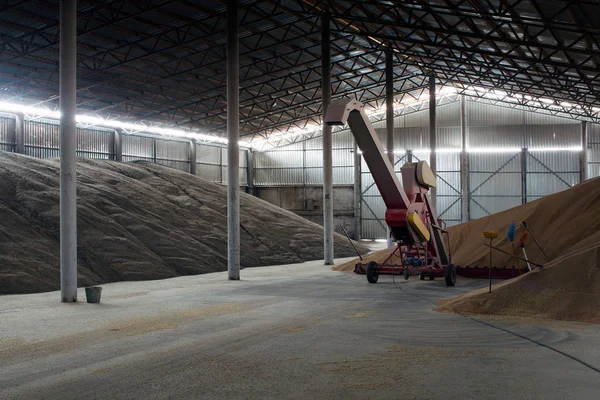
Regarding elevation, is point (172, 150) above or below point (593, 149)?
above

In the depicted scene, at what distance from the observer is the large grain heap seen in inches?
420

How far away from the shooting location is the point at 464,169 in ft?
144

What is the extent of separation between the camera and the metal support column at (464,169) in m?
43.7

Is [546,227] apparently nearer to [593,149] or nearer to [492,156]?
[492,156]

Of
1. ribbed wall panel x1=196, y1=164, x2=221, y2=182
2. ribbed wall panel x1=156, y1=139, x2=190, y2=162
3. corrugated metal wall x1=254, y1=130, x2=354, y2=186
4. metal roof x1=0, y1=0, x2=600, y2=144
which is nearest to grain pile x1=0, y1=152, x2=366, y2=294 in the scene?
metal roof x1=0, y1=0, x2=600, y2=144

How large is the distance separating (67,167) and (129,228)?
8073mm

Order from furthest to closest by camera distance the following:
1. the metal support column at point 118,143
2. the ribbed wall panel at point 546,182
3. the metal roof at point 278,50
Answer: the ribbed wall panel at point 546,182
the metal support column at point 118,143
the metal roof at point 278,50

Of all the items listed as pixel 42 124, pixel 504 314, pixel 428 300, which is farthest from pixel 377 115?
pixel 504 314

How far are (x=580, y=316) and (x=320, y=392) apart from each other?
595cm

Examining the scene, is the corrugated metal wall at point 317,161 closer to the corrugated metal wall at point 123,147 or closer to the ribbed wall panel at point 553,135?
the corrugated metal wall at point 123,147

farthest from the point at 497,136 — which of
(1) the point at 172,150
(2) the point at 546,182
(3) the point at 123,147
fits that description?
(3) the point at 123,147

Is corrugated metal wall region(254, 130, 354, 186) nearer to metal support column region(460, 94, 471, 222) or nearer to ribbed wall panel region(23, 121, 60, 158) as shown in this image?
metal support column region(460, 94, 471, 222)

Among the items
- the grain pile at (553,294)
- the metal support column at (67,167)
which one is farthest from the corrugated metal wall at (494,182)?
the metal support column at (67,167)

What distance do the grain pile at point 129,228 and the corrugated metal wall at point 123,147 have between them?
6823 millimetres
